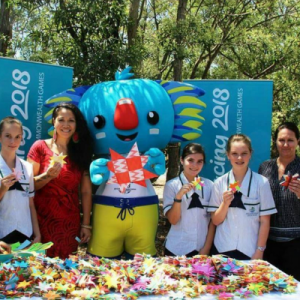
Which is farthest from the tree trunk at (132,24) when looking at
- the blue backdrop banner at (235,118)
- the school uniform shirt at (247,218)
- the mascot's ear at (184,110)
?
the school uniform shirt at (247,218)

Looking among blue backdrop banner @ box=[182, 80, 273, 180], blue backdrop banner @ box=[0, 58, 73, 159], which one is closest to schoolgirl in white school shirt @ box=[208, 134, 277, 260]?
blue backdrop banner @ box=[182, 80, 273, 180]

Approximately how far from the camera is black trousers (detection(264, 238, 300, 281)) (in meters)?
3.45

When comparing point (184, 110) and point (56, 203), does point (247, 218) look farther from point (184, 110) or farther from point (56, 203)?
point (56, 203)

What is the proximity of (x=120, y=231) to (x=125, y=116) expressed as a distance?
41.4 inches

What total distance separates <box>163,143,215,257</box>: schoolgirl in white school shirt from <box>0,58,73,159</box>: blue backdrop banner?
5.71ft

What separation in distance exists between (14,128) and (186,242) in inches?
66.7

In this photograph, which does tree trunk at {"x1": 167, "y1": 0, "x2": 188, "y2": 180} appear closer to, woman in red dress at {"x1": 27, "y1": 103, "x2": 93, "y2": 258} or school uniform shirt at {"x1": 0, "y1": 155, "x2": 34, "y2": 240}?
woman in red dress at {"x1": 27, "y1": 103, "x2": 93, "y2": 258}

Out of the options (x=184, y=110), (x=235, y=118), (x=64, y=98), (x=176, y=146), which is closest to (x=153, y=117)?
(x=184, y=110)

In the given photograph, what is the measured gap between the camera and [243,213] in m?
3.24

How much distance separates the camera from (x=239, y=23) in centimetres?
793

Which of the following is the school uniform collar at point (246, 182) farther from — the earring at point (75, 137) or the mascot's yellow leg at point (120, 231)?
the earring at point (75, 137)

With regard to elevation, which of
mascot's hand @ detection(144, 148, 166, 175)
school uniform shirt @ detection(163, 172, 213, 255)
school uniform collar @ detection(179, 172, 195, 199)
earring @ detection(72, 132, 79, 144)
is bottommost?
school uniform shirt @ detection(163, 172, 213, 255)

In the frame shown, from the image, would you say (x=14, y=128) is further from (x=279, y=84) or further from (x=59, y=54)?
(x=279, y=84)

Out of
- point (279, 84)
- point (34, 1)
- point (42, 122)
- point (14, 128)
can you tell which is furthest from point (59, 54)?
point (279, 84)
